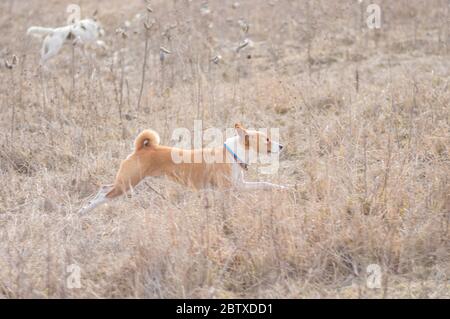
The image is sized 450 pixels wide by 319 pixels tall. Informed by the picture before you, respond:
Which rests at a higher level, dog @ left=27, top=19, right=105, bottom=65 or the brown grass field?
dog @ left=27, top=19, right=105, bottom=65

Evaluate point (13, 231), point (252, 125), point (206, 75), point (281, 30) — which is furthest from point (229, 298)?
point (281, 30)

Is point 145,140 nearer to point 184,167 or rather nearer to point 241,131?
point 184,167

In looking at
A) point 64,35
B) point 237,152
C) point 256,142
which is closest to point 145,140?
point 237,152

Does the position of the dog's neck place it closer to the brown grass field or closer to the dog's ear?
the dog's ear

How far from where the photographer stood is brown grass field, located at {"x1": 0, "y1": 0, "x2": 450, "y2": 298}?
346 centimetres

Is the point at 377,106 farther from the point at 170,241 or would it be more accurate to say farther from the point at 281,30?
the point at 281,30

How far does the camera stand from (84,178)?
199 inches

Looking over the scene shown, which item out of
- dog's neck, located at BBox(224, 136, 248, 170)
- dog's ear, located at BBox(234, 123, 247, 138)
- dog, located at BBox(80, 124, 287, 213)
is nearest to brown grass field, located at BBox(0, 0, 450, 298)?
dog, located at BBox(80, 124, 287, 213)

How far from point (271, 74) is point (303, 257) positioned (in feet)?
14.3

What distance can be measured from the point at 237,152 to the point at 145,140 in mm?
674

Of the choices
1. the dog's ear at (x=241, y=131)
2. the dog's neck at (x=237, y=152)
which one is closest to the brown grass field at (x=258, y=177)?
the dog's neck at (x=237, y=152)

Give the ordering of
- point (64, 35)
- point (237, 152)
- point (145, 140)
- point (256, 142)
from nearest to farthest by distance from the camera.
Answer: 1. point (145, 140)
2. point (237, 152)
3. point (256, 142)
4. point (64, 35)

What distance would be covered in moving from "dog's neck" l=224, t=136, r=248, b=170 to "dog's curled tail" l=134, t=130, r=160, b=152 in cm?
55

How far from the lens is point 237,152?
4.80 meters
